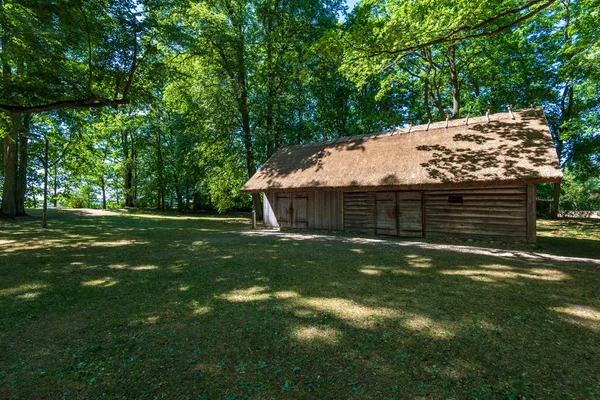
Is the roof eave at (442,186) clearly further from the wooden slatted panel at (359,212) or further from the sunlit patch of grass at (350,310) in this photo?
the sunlit patch of grass at (350,310)

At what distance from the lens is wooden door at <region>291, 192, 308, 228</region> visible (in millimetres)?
16016

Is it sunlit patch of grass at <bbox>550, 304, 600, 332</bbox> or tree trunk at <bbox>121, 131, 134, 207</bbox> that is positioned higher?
tree trunk at <bbox>121, 131, 134, 207</bbox>

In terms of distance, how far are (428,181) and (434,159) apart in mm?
1680

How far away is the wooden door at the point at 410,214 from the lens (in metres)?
12.6

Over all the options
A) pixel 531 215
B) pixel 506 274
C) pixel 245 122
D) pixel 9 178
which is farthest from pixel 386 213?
pixel 9 178

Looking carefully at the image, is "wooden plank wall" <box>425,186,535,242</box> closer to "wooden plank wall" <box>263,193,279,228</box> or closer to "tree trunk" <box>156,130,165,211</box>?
"wooden plank wall" <box>263,193,279,228</box>

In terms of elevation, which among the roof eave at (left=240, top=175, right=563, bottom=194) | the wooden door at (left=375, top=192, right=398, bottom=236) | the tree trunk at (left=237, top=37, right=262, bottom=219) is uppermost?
the tree trunk at (left=237, top=37, right=262, bottom=219)

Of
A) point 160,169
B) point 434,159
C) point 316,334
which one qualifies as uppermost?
point 160,169

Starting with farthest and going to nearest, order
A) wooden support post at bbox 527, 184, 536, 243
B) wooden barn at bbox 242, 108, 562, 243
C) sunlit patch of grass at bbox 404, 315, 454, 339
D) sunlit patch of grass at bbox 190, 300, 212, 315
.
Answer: wooden barn at bbox 242, 108, 562, 243, wooden support post at bbox 527, 184, 536, 243, sunlit patch of grass at bbox 190, 300, 212, 315, sunlit patch of grass at bbox 404, 315, 454, 339

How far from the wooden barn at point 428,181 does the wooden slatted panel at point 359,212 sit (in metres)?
0.05

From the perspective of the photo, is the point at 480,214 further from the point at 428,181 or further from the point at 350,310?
the point at 350,310

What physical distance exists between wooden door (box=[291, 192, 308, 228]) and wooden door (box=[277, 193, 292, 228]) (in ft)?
1.04

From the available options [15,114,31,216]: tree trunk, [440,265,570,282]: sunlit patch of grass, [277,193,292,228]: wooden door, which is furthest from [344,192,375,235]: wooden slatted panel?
[15,114,31,216]: tree trunk

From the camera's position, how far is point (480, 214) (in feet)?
37.0
